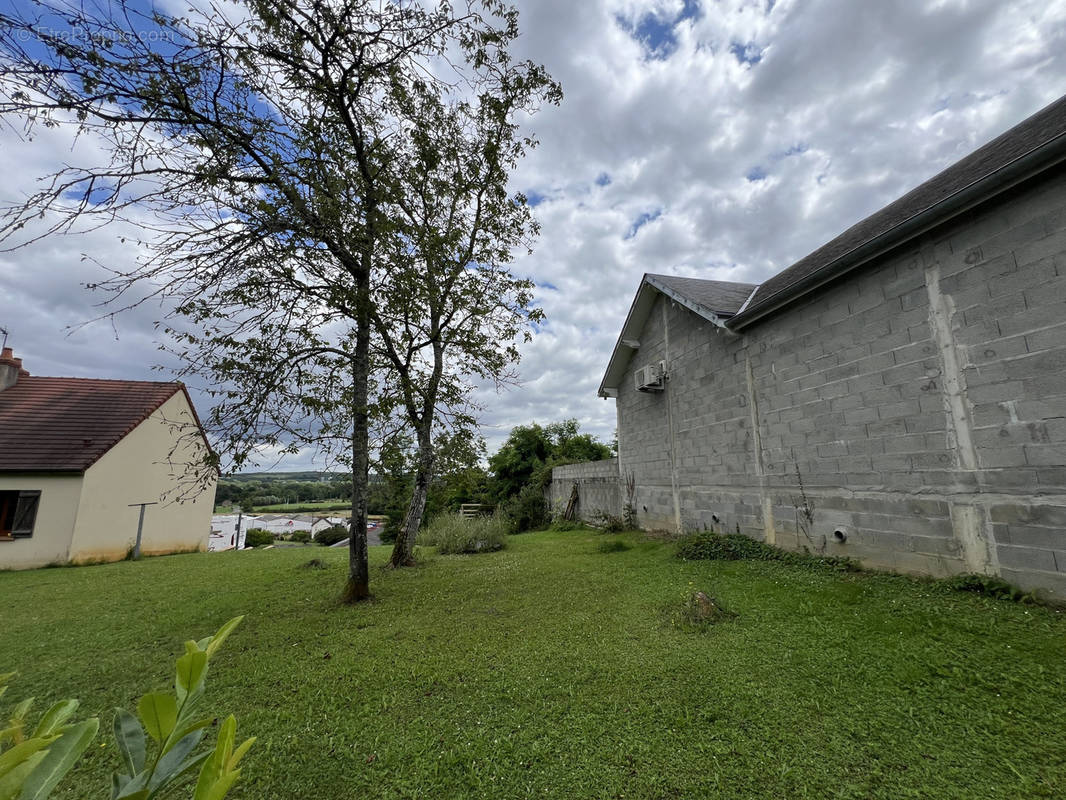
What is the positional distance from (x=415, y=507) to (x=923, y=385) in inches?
287

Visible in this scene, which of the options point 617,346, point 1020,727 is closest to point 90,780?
point 1020,727

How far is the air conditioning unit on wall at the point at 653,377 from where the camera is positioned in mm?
9281

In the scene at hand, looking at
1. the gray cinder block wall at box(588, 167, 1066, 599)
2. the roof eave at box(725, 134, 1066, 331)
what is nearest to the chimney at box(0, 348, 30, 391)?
the gray cinder block wall at box(588, 167, 1066, 599)

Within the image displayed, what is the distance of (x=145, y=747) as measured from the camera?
67 cm

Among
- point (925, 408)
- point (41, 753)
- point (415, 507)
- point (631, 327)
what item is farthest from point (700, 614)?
point (631, 327)

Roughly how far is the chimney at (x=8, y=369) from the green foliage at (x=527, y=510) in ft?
47.8

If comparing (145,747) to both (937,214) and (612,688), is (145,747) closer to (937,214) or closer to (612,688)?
(612,688)

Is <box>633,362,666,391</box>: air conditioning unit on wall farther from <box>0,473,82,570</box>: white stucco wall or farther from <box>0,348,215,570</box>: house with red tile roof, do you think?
<box>0,473,82,570</box>: white stucco wall

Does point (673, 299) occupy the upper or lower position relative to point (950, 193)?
upper

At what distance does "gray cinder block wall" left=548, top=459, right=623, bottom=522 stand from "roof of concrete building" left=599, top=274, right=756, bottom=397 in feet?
7.51

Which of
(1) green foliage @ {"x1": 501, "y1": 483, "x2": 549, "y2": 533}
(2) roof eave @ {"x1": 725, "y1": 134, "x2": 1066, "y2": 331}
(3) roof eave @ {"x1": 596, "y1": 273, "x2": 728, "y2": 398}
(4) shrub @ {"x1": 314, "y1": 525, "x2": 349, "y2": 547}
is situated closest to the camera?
(2) roof eave @ {"x1": 725, "y1": 134, "x2": 1066, "y2": 331}

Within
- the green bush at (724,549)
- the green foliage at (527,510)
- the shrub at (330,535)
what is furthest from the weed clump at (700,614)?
the shrub at (330,535)

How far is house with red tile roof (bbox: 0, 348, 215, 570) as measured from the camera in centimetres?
948

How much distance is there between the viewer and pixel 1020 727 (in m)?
2.38
